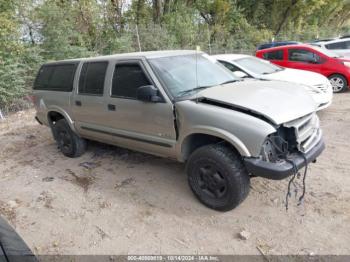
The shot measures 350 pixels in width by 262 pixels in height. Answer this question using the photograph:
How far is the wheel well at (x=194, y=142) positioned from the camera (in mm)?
3488

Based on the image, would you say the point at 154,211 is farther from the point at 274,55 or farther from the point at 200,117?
the point at 274,55

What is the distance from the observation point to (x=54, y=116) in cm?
559

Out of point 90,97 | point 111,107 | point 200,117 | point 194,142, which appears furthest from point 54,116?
point 200,117

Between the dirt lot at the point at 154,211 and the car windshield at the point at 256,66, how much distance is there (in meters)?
2.54

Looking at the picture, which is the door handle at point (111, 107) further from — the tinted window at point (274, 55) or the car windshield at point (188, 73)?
the tinted window at point (274, 55)

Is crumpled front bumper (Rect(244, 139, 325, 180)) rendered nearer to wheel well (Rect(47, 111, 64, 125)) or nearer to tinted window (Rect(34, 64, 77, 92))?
tinted window (Rect(34, 64, 77, 92))

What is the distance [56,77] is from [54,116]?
0.78 meters

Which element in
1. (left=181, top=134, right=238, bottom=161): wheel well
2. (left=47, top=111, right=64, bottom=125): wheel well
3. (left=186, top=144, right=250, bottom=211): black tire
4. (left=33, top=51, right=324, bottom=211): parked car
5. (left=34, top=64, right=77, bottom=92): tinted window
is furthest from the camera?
(left=47, top=111, right=64, bottom=125): wheel well

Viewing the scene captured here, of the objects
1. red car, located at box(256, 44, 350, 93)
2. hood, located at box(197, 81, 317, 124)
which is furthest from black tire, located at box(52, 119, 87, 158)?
red car, located at box(256, 44, 350, 93)

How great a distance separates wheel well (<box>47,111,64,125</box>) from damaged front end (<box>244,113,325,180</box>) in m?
3.84

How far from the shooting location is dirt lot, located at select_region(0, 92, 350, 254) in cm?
296

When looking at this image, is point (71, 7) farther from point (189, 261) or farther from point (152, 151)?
point (189, 261)

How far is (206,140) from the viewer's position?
3561 millimetres

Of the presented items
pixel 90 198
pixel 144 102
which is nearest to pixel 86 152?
pixel 90 198
